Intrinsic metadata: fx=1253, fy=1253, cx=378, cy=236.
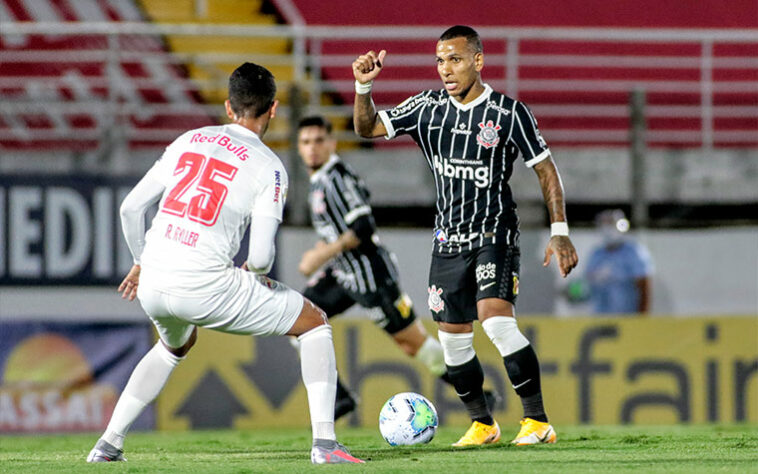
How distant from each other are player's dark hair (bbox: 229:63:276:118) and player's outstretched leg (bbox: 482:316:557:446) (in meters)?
1.79

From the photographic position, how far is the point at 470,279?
700 centimetres

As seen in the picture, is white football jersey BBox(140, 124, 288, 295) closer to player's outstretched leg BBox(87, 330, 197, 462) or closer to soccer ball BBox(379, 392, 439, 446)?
player's outstretched leg BBox(87, 330, 197, 462)

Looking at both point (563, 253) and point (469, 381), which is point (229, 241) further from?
point (469, 381)

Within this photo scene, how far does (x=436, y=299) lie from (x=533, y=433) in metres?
0.92

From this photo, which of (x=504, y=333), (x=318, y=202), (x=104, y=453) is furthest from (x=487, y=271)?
(x=318, y=202)

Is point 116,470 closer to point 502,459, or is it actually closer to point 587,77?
point 502,459

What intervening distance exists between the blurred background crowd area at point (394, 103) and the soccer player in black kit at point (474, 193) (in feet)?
15.6

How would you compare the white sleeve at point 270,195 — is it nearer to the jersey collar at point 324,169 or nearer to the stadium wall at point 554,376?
the jersey collar at point 324,169

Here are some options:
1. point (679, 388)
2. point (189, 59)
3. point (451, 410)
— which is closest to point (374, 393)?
point (451, 410)

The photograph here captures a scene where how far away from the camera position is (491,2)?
626 inches

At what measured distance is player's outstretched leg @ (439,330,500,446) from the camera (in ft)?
23.3

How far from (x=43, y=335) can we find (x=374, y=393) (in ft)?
9.91

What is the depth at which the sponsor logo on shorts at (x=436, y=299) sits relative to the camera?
23.1 ft

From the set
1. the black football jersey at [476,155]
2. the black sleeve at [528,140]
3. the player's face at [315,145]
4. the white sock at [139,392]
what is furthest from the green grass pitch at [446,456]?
the player's face at [315,145]
